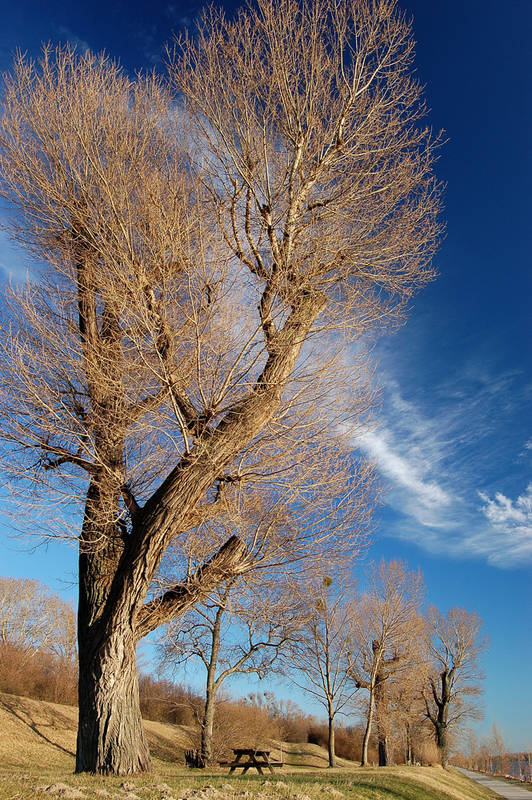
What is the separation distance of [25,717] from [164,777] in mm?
17761

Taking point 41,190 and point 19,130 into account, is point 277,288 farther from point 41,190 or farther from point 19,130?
point 19,130

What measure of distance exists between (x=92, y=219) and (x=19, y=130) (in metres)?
2.19

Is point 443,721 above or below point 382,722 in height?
above

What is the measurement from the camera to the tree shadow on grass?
61.9 feet

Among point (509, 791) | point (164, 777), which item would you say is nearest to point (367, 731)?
point (509, 791)

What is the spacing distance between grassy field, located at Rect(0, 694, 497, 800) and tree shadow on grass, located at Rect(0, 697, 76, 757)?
4 centimetres

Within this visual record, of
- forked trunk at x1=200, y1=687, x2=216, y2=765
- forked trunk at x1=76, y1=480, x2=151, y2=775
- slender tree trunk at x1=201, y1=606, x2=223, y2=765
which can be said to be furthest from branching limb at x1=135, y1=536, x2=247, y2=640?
forked trunk at x1=200, y1=687, x2=216, y2=765

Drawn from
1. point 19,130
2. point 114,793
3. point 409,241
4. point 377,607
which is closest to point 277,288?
point 409,241

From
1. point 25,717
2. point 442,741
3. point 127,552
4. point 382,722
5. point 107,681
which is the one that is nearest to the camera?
point 107,681

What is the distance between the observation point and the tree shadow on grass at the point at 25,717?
1886cm

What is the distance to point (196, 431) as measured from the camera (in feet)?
22.5

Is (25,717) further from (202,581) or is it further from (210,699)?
(202,581)

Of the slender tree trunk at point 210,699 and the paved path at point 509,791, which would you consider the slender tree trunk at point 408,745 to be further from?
the slender tree trunk at point 210,699

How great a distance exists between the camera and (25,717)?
20266 millimetres
